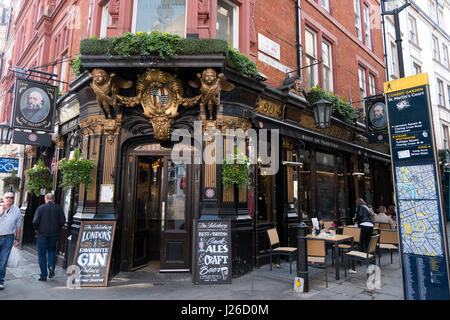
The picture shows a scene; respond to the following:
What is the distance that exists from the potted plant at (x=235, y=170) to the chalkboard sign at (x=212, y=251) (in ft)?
3.24

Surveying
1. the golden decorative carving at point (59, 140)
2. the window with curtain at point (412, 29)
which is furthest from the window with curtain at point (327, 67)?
the window with curtain at point (412, 29)

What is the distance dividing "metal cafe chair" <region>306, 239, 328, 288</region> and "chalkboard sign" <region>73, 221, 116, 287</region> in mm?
4430

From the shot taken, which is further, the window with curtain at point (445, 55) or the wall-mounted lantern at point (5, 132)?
the window with curtain at point (445, 55)

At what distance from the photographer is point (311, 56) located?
11320 millimetres

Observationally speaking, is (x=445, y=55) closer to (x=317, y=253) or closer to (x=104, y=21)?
(x=317, y=253)

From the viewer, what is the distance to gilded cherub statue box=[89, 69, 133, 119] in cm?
656

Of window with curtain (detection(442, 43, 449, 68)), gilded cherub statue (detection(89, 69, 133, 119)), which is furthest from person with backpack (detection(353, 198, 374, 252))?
window with curtain (detection(442, 43, 449, 68))

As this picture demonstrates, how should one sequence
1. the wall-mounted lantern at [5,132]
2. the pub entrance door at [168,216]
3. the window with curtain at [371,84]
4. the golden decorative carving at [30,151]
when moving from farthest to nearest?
1. the window with curtain at [371,84]
2. the golden decorative carving at [30,151]
3. the wall-mounted lantern at [5,132]
4. the pub entrance door at [168,216]

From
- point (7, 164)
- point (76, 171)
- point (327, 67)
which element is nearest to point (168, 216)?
point (76, 171)

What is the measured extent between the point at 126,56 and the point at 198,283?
17.0 feet

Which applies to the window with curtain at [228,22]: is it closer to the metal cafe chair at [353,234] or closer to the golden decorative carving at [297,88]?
the golden decorative carving at [297,88]

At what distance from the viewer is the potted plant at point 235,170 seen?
6.95 metres

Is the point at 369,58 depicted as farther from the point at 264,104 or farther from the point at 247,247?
the point at 247,247

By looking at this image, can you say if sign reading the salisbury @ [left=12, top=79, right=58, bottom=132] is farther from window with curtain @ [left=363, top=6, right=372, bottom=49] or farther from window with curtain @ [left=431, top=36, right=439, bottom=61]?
window with curtain @ [left=431, top=36, right=439, bottom=61]
